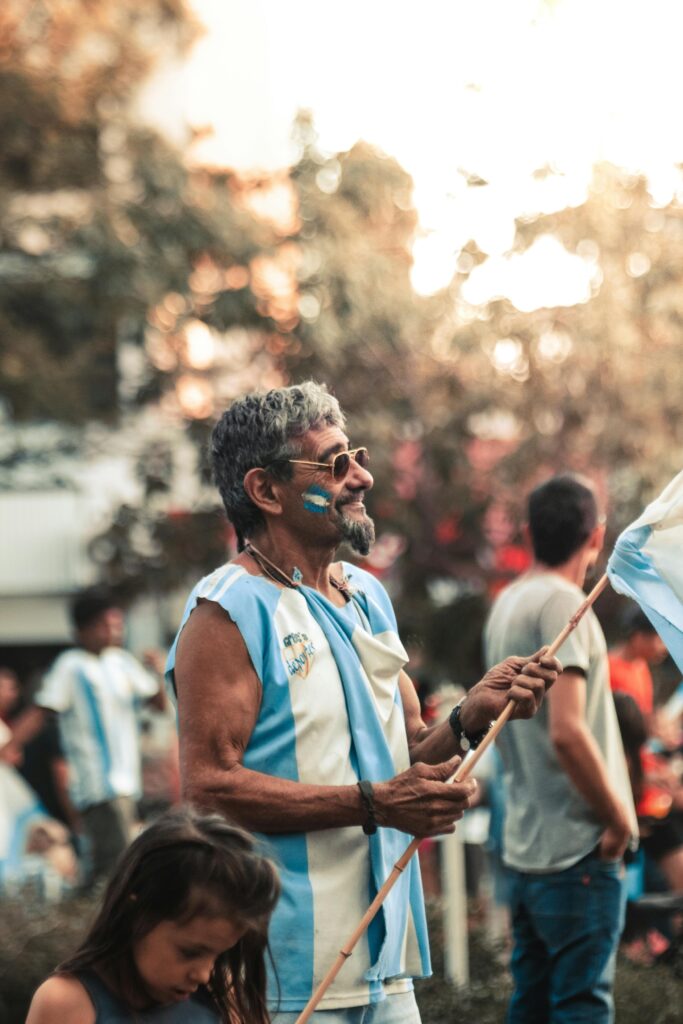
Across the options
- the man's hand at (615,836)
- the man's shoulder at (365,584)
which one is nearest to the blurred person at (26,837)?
the man's hand at (615,836)

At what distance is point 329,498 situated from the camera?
3.76m

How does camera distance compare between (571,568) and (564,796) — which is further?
(571,568)

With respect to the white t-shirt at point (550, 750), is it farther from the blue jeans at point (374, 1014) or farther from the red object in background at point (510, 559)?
the red object in background at point (510, 559)

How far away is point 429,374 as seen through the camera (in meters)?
14.9

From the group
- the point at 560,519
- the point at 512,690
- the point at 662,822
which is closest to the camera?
the point at 512,690

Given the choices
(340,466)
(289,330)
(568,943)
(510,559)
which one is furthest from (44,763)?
(340,466)

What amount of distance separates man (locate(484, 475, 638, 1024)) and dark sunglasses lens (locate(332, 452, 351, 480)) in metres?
1.49

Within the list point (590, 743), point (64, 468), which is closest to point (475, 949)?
point (590, 743)

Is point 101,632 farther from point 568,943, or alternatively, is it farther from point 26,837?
point 568,943

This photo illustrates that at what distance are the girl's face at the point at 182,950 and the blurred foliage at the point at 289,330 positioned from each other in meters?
10.7

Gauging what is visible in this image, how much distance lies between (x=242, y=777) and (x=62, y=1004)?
0.62 m

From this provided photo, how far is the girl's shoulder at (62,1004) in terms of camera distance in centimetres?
302

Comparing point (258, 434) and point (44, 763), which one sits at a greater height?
point (258, 434)

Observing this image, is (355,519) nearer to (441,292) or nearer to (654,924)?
(654,924)
